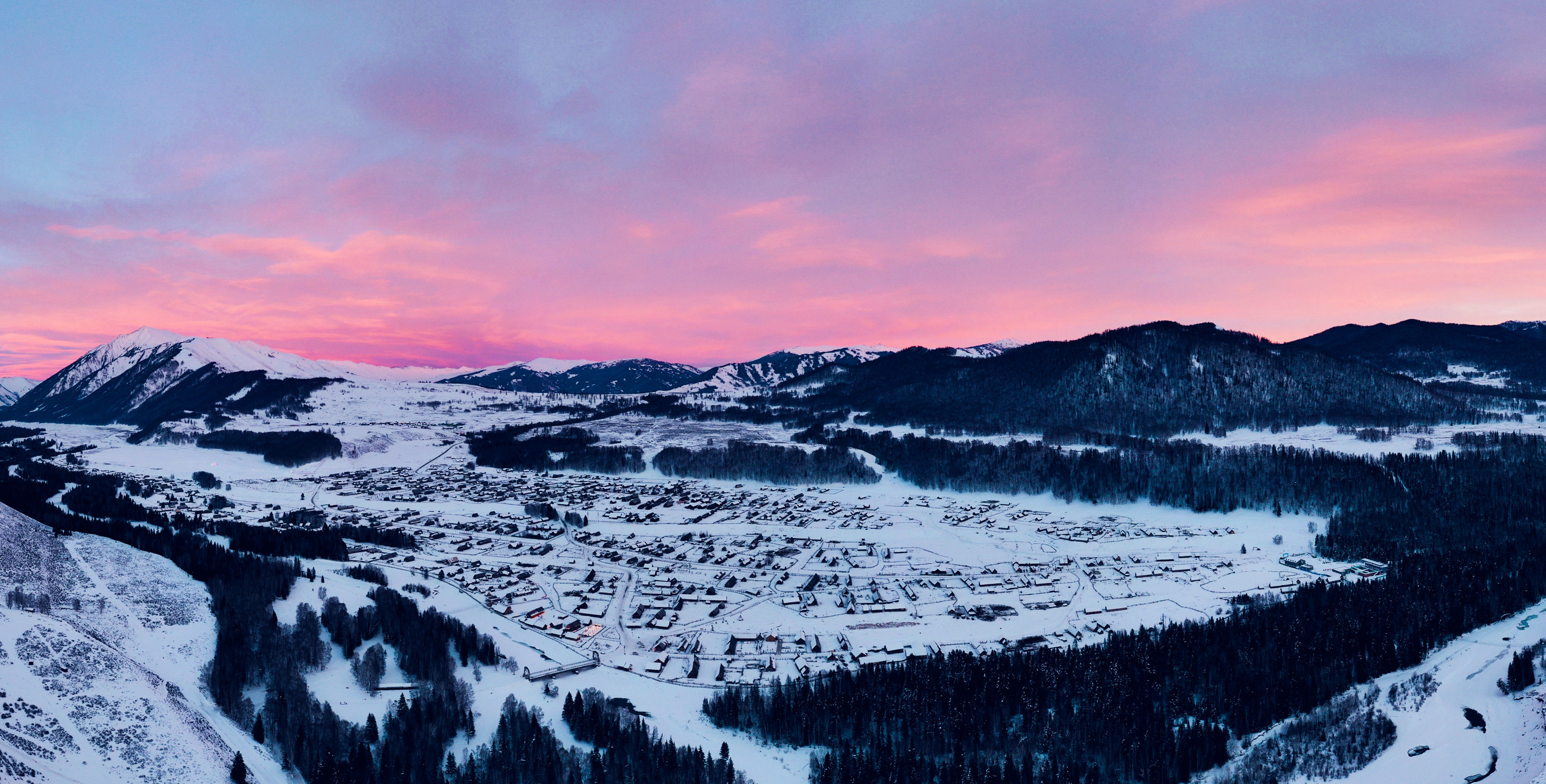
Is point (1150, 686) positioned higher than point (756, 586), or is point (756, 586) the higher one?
point (756, 586)

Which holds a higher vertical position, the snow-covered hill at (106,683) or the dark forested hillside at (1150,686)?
the snow-covered hill at (106,683)

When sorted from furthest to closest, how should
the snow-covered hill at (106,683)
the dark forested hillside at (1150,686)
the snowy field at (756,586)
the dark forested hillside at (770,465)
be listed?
1. the dark forested hillside at (770,465)
2. the snowy field at (756,586)
3. the dark forested hillside at (1150,686)
4. the snow-covered hill at (106,683)

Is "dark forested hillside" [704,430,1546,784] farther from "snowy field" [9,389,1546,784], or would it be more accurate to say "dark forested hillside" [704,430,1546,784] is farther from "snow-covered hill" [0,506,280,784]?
"snow-covered hill" [0,506,280,784]

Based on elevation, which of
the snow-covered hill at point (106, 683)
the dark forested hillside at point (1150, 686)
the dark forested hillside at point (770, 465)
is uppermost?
the dark forested hillside at point (770, 465)

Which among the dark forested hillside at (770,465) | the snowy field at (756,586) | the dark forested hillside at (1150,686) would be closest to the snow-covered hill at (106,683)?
the snowy field at (756,586)

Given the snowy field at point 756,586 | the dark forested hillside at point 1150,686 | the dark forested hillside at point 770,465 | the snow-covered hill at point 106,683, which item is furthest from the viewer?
the dark forested hillside at point 770,465

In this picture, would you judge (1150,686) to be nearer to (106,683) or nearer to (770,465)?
(106,683)

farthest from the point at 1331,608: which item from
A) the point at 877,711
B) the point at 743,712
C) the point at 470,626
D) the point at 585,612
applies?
Answer: the point at 470,626

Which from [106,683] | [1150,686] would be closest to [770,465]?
A: [1150,686]

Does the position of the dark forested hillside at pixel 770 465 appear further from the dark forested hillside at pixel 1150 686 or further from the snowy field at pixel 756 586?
the dark forested hillside at pixel 1150 686

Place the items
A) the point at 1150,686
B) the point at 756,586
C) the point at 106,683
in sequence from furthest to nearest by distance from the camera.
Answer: the point at 756,586, the point at 1150,686, the point at 106,683
